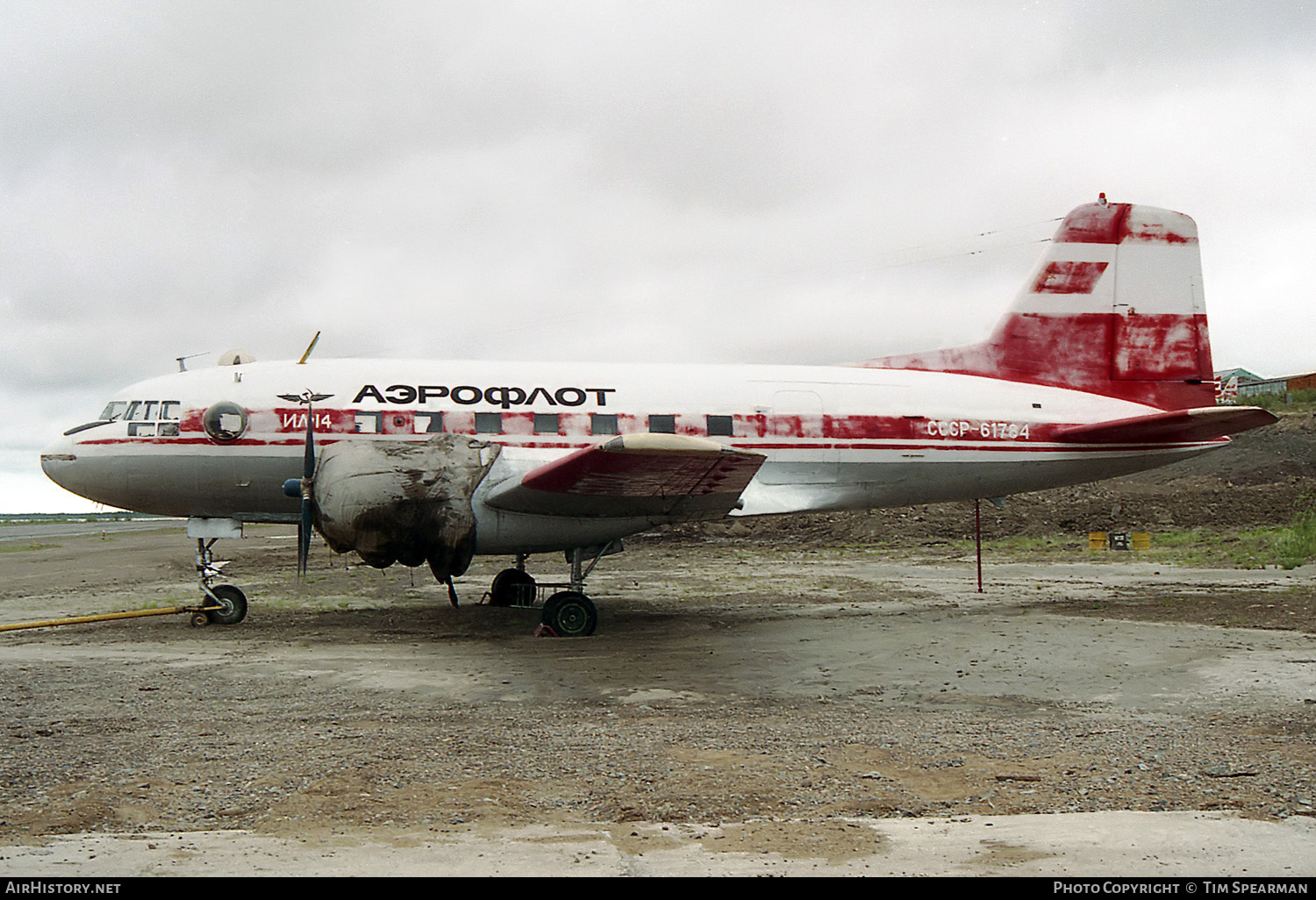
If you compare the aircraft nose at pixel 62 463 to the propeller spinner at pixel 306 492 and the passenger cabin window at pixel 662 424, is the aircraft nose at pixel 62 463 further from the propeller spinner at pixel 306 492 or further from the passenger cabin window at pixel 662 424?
the passenger cabin window at pixel 662 424

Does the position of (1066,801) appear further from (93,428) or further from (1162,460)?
(93,428)

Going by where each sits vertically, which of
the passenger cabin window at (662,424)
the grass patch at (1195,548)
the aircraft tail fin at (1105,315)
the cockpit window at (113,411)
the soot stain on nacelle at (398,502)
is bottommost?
the grass patch at (1195,548)

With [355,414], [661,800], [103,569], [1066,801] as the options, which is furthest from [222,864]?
[103,569]

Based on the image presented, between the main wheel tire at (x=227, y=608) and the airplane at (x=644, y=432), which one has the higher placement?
the airplane at (x=644, y=432)

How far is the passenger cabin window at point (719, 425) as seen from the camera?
46.4 feet

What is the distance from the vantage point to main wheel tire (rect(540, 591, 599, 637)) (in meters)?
12.6

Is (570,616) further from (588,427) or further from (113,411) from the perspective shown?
(113,411)

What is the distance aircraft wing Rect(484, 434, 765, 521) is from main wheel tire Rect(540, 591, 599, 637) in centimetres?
120

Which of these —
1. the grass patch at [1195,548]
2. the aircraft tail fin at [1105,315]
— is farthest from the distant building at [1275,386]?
the aircraft tail fin at [1105,315]

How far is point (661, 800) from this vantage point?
206 inches

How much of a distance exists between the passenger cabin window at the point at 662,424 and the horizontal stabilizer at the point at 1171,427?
6.57m

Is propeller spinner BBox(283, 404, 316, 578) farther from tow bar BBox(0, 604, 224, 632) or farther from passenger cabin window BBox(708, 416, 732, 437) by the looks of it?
passenger cabin window BBox(708, 416, 732, 437)

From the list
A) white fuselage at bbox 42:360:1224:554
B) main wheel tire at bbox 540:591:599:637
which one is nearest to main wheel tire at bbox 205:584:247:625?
white fuselage at bbox 42:360:1224:554

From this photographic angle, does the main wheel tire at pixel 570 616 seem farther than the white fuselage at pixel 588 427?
No
